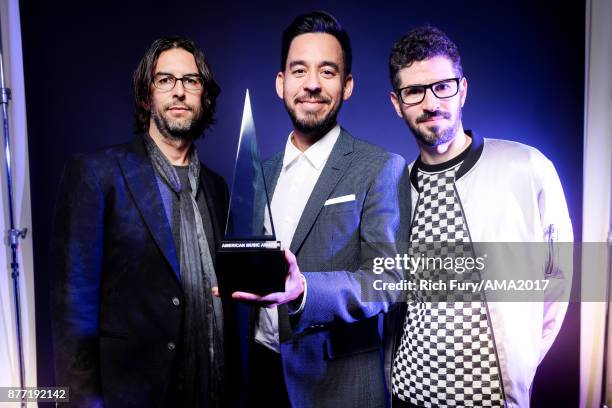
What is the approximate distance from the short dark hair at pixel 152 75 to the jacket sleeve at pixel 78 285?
1.16 feet

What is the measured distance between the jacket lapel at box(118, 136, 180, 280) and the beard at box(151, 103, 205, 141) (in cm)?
17

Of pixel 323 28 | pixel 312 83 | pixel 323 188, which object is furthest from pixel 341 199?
pixel 323 28

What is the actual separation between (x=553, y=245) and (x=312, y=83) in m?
1.05

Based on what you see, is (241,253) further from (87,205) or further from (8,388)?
(8,388)

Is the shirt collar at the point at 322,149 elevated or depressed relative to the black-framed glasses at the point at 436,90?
depressed

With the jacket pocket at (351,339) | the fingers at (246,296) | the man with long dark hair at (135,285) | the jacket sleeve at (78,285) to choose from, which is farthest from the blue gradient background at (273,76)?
the fingers at (246,296)

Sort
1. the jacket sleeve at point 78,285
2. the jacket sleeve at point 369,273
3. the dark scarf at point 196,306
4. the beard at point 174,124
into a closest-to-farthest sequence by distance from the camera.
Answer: the jacket sleeve at point 369,273
the jacket sleeve at point 78,285
the dark scarf at point 196,306
the beard at point 174,124

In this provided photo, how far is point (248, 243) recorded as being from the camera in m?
1.28

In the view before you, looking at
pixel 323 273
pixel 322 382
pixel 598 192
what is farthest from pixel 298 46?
pixel 598 192

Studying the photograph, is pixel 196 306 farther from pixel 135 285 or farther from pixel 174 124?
pixel 174 124

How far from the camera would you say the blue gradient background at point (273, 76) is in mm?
1963

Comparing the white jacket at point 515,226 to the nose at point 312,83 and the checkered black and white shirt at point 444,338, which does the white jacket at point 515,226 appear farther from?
the nose at point 312,83

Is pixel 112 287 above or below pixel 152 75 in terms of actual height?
below

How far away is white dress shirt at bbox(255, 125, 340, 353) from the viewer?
165cm
